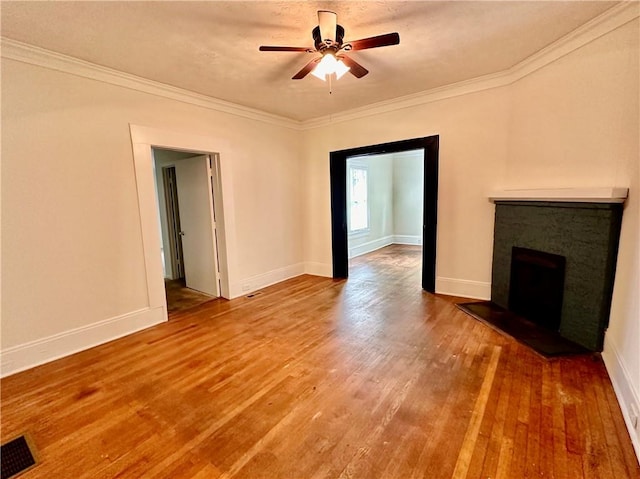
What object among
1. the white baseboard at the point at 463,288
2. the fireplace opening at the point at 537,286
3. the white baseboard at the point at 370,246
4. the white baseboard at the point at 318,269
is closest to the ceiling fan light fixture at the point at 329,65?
the fireplace opening at the point at 537,286

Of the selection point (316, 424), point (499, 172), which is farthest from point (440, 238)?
point (316, 424)

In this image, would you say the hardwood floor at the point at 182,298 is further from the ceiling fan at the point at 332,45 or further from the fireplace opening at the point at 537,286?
the fireplace opening at the point at 537,286

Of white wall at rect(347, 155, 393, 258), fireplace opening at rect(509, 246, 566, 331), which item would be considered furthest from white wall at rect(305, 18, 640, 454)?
white wall at rect(347, 155, 393, 258)

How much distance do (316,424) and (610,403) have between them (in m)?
1.95

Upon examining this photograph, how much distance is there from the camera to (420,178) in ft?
28.2

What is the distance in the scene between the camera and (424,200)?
418 cm

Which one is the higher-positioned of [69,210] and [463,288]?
[69,210]

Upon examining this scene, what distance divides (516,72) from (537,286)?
2333 millimetres

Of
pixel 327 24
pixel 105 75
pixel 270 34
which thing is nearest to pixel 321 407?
pixel 327 24

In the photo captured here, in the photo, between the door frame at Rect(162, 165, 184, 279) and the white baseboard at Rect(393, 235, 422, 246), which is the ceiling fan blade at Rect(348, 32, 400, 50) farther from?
the white baseboard at Rect(393, 235, 422, 246)

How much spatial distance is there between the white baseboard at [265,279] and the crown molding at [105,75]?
95.2 inches

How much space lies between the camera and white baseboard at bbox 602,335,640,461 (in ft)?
5.55

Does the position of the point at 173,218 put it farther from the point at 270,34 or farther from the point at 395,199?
the point at 395,199

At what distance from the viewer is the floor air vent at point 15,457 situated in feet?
5.20
